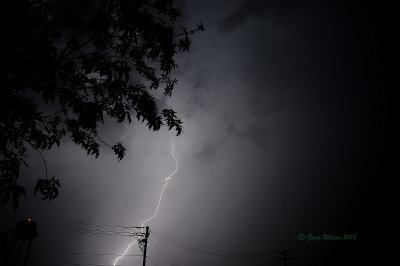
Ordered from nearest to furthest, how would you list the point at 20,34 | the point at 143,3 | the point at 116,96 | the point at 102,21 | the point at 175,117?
the point at 20,34, the point at 102,21, the point at 143,3, the point at 116,96, the point at 175,117

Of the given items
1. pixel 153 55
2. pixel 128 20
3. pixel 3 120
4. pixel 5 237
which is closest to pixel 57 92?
pixel 3 120

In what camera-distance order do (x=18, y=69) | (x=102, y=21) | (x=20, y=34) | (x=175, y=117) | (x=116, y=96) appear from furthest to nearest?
(x=175, y=117), (x=116, y=96), (x=102, y=21), (x=18, y=69), (x=20, y=34)

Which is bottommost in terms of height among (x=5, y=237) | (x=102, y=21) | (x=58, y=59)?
(x=5, y=237)

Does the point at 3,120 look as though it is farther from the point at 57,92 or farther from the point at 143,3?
Result: the point at 143,3

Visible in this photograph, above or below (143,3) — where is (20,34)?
below

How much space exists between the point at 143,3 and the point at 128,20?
543 mm

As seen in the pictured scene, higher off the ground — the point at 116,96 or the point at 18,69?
the point at 116,96

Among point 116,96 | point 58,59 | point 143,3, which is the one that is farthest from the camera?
point 116,96

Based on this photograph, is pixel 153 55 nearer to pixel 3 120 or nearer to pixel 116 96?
pixel 116 96

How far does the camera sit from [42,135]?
4859mm

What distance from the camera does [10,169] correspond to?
3.15 meters

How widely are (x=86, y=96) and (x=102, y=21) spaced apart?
1.44 meters

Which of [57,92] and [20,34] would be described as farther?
[57,92]

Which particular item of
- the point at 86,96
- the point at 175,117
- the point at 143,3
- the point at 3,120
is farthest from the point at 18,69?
the point at 175,117
